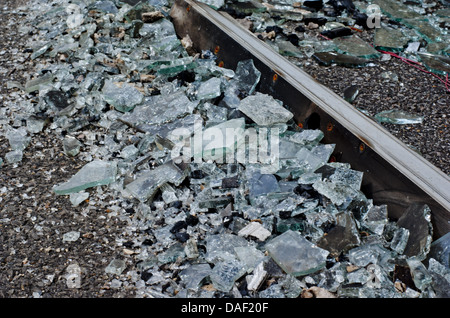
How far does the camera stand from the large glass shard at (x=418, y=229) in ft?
7.04

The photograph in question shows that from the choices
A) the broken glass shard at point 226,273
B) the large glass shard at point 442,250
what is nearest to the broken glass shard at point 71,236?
the broken glass shard at point 226,273

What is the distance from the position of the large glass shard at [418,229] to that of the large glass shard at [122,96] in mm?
1868

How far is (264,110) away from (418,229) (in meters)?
1.16

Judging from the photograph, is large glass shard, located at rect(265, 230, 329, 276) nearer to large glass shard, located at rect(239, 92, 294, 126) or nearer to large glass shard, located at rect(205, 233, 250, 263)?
large glass shard, located at rect(205, 233, 250, 263)

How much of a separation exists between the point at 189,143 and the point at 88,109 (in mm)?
858

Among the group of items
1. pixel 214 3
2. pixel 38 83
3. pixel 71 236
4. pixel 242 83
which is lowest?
pixel 71 236

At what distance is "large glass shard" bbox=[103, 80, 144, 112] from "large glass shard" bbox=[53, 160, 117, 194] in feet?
1.92

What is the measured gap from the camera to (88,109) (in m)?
3.23

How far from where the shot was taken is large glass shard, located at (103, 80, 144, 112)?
320cm

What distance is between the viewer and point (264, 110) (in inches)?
116

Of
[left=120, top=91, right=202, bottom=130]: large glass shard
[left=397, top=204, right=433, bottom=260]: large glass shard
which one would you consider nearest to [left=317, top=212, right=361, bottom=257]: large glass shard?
[left=397, top=204, right=433, bottom=260]: large glass shard

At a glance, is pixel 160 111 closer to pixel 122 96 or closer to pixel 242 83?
pixel 122 96

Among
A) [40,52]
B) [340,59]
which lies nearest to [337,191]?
[340,59]

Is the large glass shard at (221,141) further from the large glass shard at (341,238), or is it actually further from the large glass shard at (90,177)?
the large glass shard at (341,238)
